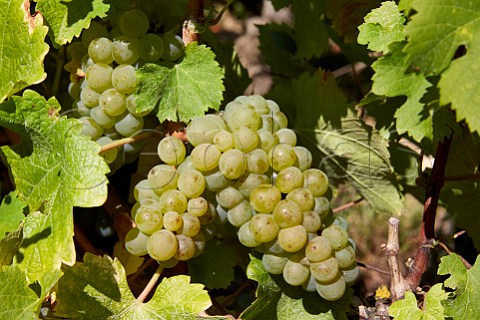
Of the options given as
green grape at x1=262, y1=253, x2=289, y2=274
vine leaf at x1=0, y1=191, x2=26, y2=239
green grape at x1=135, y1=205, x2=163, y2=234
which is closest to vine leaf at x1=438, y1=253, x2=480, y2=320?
green grape at x1=262, y1=253, x2=289, y2=274

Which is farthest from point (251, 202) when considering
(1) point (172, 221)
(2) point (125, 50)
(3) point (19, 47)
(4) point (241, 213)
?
(3) point (19, 47)

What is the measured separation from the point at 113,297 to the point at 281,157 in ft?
1.17

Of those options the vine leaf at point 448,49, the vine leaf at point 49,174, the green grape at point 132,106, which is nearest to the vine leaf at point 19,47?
the vine leaf at point 49,174

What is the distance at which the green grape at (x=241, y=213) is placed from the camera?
1.09 metres

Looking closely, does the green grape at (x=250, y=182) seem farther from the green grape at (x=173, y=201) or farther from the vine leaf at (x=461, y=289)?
the vine leaf at (x=461, y=289)

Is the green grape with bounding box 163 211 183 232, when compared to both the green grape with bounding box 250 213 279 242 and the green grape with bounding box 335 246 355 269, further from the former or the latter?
the green grape with bounding box 335 246 355 269

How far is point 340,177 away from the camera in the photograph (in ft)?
4.74

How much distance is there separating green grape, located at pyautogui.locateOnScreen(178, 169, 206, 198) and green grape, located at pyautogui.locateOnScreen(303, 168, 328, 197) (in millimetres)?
167

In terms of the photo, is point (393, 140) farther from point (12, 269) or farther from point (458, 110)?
point (12, 269)

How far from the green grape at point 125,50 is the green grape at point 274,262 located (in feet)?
1.31

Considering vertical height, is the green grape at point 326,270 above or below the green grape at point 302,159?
below

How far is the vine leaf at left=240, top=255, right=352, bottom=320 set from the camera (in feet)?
3.70

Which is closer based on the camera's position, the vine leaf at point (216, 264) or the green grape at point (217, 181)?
the green grape at point (217, 181)

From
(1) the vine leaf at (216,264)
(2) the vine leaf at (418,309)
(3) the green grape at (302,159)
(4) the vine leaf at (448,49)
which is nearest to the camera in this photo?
(4) the vine leaf at (448,49)
